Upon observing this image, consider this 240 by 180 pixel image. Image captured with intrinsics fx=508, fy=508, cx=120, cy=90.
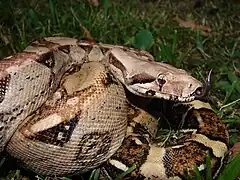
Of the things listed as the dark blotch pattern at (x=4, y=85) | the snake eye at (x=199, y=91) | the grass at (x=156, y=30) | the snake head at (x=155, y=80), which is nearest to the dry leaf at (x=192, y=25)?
the grass at (x=156, y=30)

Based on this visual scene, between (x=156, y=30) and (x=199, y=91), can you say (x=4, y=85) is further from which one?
(x=156, y=30)

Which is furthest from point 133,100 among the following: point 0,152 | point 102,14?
point 102,14

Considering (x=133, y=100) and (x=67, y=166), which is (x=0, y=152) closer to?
(x=67, y=166)

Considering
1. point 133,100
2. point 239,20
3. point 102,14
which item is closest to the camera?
point 133,100

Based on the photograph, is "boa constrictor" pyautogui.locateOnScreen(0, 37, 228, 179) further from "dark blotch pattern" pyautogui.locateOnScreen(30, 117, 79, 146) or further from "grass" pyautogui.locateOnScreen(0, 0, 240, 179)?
"grass" pyautogui.locateOnScreen(0, 0, 240, 179)

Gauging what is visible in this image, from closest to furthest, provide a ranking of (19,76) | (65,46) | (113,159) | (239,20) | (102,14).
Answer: (19,76) → (113,159) → (65,46) → (102,14) → (239,20)

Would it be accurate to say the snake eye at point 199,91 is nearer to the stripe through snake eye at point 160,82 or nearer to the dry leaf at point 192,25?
the stripe through snake eye at point 160,82

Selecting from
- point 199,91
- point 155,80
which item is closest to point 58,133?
point 155,80
